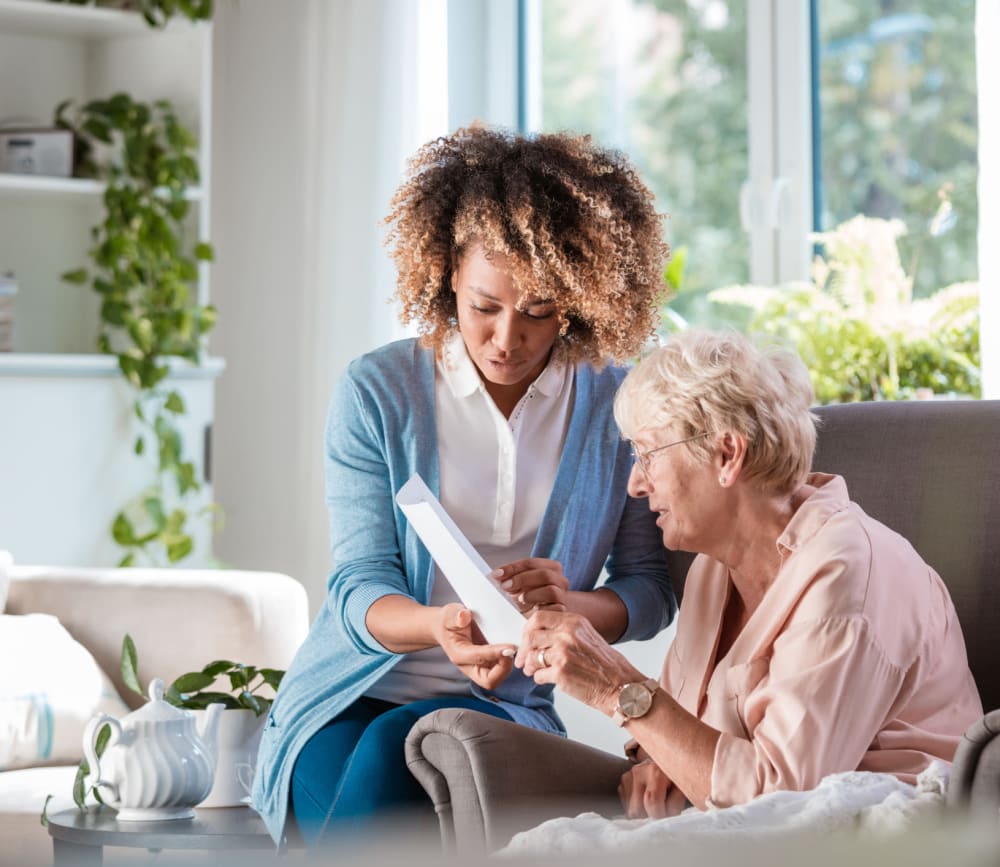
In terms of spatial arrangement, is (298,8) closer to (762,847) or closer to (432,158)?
(432,158)

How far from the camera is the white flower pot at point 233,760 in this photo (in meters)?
1.81

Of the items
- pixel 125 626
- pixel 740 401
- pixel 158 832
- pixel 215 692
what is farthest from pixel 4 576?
pixel 740 401

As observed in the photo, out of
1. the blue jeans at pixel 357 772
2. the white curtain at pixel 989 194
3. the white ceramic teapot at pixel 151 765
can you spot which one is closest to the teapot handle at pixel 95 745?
the white ceramic teapot at pixel 151 765

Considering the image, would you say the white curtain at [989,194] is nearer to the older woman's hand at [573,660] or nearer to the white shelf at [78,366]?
the older woman's hand at [573,660]

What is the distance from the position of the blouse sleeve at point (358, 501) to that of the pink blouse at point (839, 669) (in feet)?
1.41

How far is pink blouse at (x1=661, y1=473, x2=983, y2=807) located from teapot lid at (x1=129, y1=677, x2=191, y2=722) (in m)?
0.71

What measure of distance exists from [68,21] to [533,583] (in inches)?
92.0

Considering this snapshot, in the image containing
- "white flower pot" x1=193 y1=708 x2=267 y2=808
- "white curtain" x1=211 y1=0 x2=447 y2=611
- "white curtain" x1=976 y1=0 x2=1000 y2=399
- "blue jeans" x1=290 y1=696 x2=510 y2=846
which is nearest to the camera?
"blue jeans" x1=290 y1=696 x2=510 y2=846

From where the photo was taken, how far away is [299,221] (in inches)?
136

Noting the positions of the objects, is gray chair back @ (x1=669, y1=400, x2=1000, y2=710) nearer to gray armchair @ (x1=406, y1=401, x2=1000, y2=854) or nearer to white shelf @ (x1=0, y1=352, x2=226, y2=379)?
gray armchair @ (x1=406, y1=401, x2=1000, y2=854)

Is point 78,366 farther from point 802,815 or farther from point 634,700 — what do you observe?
point 802,815

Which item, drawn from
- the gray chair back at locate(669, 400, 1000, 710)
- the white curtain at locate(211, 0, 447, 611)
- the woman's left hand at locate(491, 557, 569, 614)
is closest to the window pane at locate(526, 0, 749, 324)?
the white curtain at locate(211, 0, 447, 611)

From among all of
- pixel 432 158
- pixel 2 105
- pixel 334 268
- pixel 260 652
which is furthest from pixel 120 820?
pixel 2 105

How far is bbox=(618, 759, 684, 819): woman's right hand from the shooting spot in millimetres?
1477
